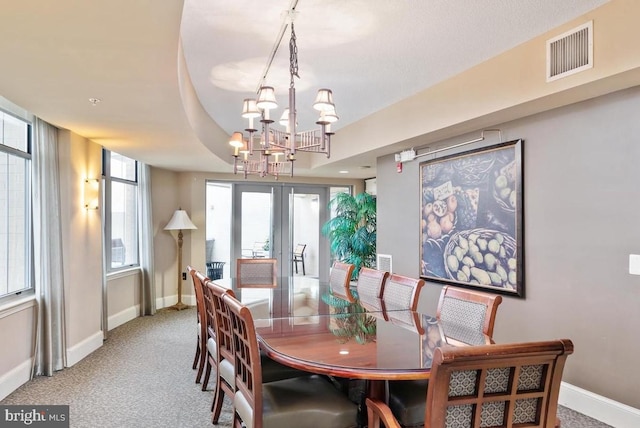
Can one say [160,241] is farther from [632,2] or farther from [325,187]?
[632,2]

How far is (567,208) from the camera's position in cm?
311

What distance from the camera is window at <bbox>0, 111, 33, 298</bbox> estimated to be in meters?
3.44

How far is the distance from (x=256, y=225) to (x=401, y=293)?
15.0 ft

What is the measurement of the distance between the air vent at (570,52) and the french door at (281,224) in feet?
17.4

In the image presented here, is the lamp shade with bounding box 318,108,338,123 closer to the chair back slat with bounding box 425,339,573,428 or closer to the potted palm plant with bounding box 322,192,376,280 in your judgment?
the chair back slat with bounding box 425,339,573,428

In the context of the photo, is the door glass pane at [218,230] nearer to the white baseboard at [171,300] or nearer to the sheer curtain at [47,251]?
the white baseboard at [171,300]

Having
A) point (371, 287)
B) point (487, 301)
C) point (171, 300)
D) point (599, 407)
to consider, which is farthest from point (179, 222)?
point (599, 407)

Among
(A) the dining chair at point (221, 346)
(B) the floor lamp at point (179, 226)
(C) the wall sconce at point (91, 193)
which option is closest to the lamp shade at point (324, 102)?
(A) the dining chair at point (221, 346)

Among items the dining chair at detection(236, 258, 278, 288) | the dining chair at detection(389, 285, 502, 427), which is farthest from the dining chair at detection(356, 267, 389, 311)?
the dining chair at detection(236, 258, 278, 288)

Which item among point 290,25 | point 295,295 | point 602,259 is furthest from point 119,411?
point 602,259

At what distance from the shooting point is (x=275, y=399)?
2.02 metres

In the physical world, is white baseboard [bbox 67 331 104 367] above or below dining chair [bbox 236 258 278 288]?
below

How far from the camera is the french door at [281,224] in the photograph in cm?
736

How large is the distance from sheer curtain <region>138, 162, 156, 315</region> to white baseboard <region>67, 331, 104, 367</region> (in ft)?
5.11
